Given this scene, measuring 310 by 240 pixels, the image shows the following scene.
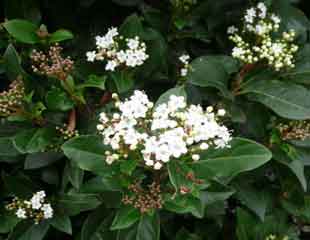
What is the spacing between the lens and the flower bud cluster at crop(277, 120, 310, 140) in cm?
248

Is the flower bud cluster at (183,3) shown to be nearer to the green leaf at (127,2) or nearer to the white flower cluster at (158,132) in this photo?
the green leaf at (127,2)

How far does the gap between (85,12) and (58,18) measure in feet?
0.48

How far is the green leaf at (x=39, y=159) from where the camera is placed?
250 cm

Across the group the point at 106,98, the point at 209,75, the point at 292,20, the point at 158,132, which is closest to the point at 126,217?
the point at 158,132

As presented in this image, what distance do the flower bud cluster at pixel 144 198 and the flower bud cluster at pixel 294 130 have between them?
0.72 metres

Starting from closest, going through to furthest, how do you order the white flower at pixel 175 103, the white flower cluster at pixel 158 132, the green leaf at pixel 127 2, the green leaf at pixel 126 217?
the white flower cluster at pixel 158 132
the white flower at pixel 175 103
the green leaf at pixel 126 217
the green leaf at pixel 127 2

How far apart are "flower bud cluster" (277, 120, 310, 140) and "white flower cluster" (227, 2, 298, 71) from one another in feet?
0.87

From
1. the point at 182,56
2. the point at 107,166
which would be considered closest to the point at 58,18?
the point at 182,56

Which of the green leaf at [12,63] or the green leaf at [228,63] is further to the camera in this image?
the green leaf at [228,63]

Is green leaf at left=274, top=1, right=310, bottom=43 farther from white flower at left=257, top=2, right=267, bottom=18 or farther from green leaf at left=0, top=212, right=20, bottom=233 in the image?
green leaf at left=0, top=212, right=20, bottom=233

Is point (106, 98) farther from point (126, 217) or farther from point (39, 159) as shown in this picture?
point (126, 217)

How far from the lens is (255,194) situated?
279 centimetres

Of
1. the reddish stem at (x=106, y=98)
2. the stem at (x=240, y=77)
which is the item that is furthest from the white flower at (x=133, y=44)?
the stem at (x=240, y=77)

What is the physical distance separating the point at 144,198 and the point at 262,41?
92 centimetres
